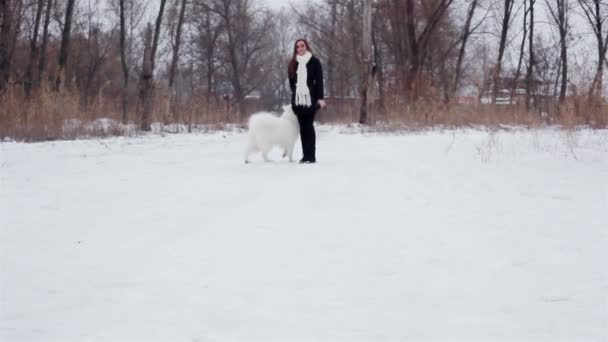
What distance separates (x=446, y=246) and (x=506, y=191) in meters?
1.92

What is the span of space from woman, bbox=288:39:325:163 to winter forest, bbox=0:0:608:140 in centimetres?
547

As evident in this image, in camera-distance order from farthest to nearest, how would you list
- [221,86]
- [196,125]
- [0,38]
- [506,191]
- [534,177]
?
[221,86], [196,125], [0,38], [534,177], [506,191]

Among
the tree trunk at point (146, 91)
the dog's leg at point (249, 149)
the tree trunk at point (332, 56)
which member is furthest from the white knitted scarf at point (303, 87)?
the tree trunk at point (332, 56)

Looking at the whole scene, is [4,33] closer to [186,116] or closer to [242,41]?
[186,116]

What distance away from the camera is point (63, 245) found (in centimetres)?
316

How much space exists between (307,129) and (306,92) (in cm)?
51

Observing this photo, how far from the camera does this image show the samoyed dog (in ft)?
23.5

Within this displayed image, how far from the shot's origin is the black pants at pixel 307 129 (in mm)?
7250

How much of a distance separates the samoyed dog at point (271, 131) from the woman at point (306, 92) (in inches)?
5.2

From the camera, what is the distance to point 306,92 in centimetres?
729

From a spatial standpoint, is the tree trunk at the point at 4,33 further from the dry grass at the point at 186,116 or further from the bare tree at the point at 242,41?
the bare tree at the point at 242,41

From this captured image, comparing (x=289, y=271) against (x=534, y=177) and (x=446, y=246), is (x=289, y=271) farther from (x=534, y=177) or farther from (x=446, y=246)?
(x=534, y=177)

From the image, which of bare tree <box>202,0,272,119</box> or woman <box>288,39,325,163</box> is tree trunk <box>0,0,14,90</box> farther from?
bare tree <box>202,0,272,119</box>

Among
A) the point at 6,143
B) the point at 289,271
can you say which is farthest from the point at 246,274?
the point at 6,143
